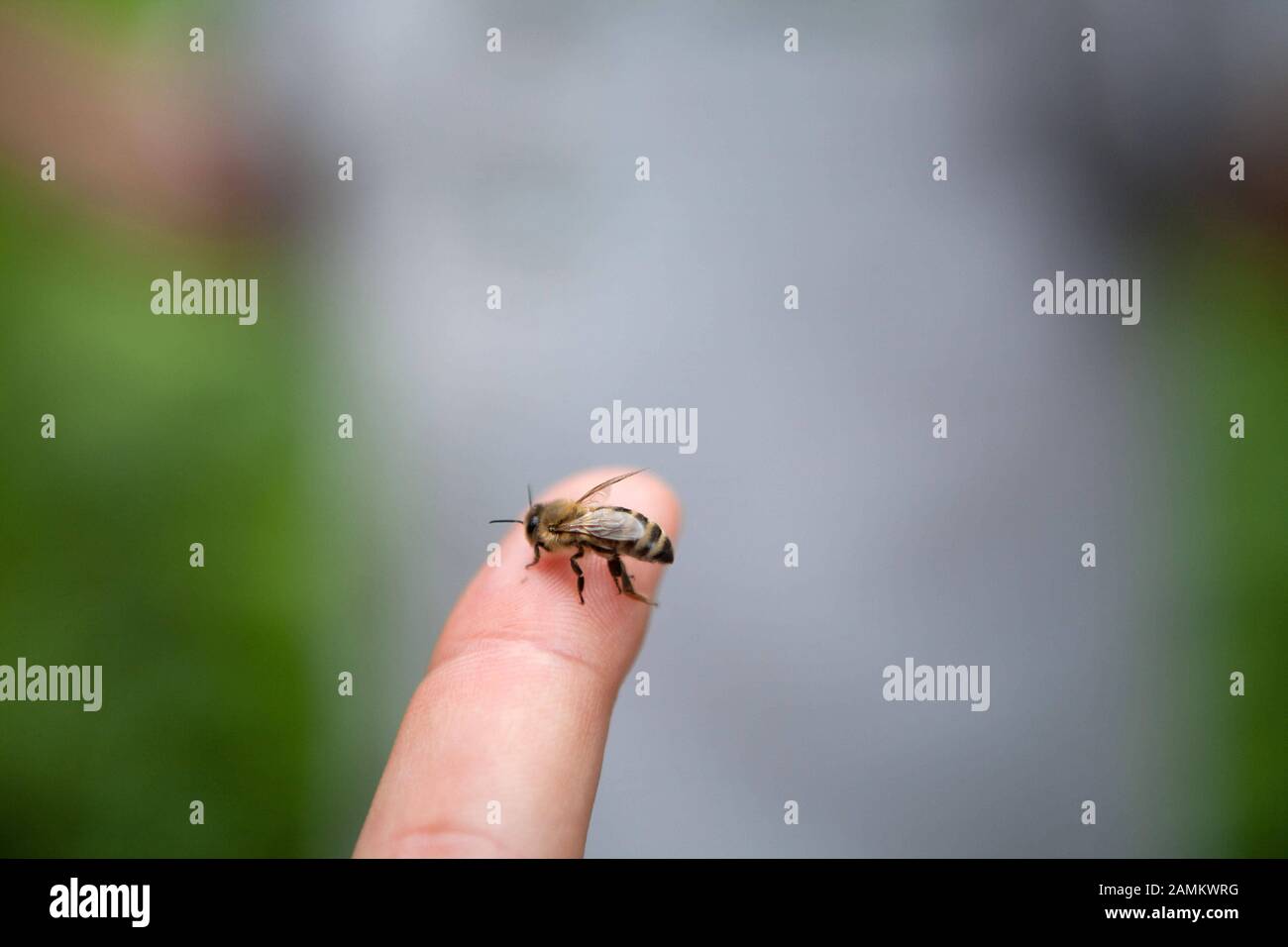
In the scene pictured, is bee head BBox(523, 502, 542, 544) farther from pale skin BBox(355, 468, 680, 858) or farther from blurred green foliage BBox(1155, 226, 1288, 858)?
blurred green foliage BBox(1155, 226, 1288, 858)

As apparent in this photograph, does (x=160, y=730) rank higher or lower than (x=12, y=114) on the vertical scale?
lower

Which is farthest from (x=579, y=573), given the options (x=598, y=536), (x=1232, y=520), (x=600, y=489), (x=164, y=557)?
(x=1232, y=520)

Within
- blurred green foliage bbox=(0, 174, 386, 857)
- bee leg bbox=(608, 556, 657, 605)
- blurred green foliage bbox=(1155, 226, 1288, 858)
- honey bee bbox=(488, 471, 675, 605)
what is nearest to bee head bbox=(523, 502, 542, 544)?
honey bee bbox=(488, 471, 675, 605)

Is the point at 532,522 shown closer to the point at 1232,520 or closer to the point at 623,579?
the point at 623,579

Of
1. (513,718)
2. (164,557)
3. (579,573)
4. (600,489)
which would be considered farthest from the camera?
(164,557)
